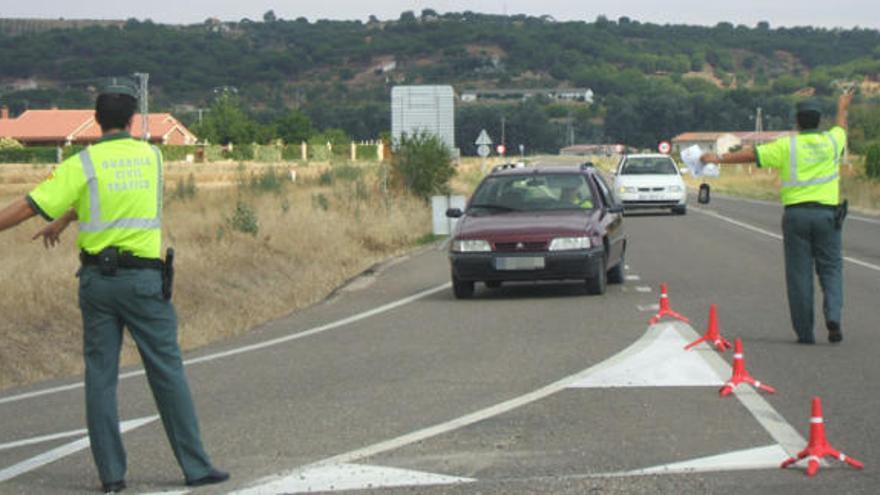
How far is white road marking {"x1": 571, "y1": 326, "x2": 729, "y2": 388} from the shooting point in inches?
428

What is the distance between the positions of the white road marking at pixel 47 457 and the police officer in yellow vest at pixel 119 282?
30.6 inches

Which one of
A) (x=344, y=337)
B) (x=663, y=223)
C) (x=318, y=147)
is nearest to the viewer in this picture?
(x=344, y=337)

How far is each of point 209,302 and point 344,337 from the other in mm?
5797

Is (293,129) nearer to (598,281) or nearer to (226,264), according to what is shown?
(226,264)

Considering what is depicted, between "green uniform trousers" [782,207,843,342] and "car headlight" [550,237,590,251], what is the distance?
14.0ft

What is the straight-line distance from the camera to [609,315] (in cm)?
1555

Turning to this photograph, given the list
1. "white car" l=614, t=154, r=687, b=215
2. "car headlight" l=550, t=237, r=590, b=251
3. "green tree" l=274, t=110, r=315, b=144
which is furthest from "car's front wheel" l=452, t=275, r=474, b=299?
"green tree" l=274, t=110, r=315, b=144

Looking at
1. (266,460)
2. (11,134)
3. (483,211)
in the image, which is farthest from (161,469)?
(11,134)

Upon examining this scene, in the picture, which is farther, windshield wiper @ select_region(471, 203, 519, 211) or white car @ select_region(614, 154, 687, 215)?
white car @ select_region(614, 154, 687, 215)

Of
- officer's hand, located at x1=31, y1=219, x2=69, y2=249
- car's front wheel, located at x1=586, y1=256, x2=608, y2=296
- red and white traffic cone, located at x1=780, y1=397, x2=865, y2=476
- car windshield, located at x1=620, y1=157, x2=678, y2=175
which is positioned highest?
officer's hand, located at x1=31, y1=219, x2=69, y2=249

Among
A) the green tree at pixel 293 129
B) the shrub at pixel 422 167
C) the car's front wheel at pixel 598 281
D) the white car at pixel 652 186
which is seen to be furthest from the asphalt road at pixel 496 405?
the green tree at pixel 293 129

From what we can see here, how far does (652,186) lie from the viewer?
136ft

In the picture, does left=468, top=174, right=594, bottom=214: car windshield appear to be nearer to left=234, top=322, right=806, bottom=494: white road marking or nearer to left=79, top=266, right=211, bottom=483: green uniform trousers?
left=234, top=322, right=806, bottom=494: white road marking

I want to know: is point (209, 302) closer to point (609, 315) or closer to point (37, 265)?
point (37, 265)
